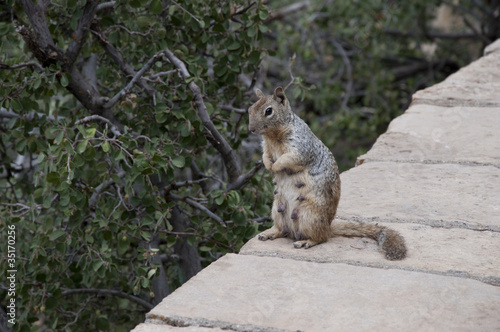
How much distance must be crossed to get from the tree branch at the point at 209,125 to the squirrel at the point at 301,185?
0.27m

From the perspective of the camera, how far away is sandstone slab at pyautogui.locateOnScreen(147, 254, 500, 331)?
198 centimetres

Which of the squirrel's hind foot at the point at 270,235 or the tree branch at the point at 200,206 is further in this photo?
the tree branch at the point at 200,206

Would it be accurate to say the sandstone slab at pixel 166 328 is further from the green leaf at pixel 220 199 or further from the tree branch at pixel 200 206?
the tree branch at pixel 200 206

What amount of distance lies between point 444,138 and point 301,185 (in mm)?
1333

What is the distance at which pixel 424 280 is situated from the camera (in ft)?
7.50

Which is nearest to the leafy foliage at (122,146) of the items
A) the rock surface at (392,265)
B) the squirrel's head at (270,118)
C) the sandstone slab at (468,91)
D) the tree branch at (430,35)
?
the squirrel's head at (270,118)

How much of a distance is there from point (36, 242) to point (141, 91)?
3.47ft

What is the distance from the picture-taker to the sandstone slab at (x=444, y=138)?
3.59 m

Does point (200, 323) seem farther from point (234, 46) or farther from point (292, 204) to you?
point (234, 46)

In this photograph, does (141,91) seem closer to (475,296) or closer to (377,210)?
(377,210)

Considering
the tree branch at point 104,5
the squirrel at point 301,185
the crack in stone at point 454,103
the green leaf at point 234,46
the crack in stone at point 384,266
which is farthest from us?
the crack in stone at point 454,103

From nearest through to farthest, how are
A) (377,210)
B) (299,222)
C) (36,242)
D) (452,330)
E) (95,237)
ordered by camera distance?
1. (452,330)
2. (299,222)
3. (377,210)
4. (36,242)
5. (95,237)

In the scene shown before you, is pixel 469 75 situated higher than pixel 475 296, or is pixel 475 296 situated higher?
pixel 469 75

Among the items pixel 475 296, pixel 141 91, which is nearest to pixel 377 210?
pixel 475 296
